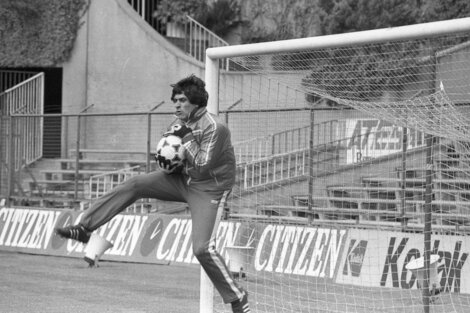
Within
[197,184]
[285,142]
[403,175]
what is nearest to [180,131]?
[197,184]

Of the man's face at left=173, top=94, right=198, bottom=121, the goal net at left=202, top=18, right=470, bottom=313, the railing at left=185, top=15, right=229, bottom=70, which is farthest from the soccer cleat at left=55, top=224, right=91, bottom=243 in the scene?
the railing at left=185, top=15, right=229, bottom=70

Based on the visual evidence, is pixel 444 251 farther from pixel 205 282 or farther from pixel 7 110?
pixel 7 110

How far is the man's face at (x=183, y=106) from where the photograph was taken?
9359 millimetres

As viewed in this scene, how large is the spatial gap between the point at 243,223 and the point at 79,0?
11039 millimetres

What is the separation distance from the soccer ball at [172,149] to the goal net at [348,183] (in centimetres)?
134

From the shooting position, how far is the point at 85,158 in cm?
2278

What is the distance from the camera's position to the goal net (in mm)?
11164

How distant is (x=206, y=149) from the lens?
9266 millimetres

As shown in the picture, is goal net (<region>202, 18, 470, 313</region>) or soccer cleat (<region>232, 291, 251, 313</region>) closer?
soccer cleat (<region>232, 291, 251, 313</region>)

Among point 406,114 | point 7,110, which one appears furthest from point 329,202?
point 7,110

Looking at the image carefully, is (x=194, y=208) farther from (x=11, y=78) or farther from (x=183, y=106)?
(x=11, y=78)

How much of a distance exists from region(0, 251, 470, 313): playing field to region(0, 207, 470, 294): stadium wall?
0.84ft

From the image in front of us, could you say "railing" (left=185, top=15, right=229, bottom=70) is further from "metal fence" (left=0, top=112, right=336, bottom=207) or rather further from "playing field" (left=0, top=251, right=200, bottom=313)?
"playing field" (left=0, top=251, right=200, bottom=313)

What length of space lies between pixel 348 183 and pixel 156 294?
3369mm
